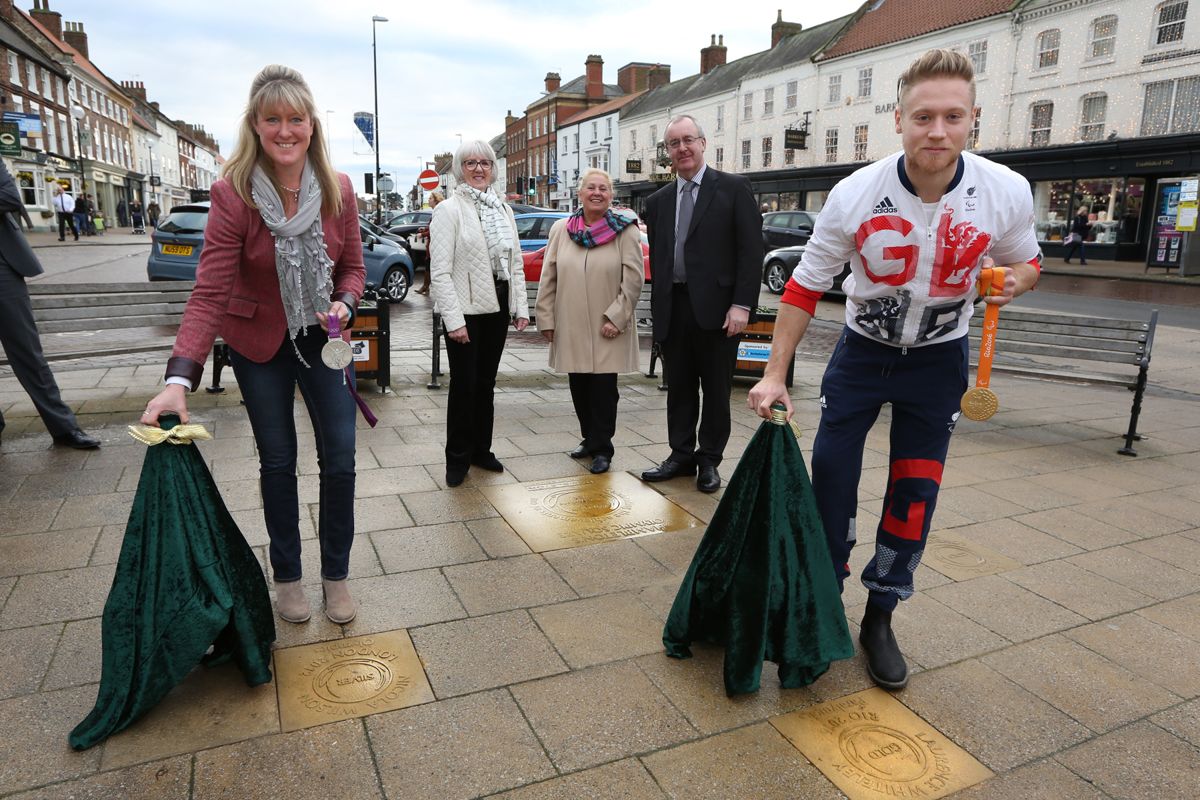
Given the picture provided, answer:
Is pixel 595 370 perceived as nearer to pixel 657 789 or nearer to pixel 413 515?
pixel 413 515

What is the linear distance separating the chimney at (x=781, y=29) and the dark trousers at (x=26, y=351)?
39.6 meters

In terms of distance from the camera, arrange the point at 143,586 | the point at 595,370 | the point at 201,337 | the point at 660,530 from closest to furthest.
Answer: the point at 143,586 → the point at 201,337 → the point at 660,530 → the point at 595,370

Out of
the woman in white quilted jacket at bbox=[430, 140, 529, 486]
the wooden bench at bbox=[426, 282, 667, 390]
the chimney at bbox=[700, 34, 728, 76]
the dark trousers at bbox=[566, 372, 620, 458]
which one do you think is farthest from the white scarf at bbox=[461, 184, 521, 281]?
the chimney at bbox=[700, 34, 728, 76]

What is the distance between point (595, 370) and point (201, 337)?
103 inches

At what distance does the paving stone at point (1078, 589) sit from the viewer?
3225 mm

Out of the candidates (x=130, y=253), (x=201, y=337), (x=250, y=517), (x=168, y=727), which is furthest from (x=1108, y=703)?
(x=130, y=253)

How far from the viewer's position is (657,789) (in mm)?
2125

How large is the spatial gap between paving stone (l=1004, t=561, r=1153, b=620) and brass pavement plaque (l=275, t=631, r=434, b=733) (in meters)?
2.52

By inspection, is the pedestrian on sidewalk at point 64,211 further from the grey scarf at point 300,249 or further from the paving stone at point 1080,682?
the paving stone at point 1080,682

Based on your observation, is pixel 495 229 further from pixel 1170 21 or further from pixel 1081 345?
pixel 1170 21

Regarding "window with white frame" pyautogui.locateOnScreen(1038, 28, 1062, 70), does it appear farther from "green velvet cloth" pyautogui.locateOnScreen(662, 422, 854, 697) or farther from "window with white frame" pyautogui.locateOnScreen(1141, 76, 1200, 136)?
"green velvet cloth" pyautogui.locateOnScreen(662, 422, 854, 697)

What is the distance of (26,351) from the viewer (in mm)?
4891

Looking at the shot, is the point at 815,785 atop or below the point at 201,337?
below

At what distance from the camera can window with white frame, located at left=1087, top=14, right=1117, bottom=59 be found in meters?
23.6
